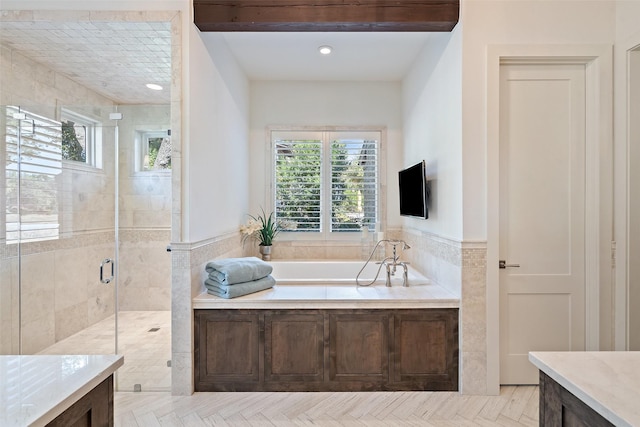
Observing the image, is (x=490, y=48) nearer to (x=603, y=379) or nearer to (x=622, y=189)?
(x=622, y=189)

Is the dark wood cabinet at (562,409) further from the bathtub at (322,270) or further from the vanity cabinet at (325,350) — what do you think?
the bathtub at (322,270)

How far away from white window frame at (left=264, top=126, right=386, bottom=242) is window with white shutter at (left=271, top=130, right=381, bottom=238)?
0.01m

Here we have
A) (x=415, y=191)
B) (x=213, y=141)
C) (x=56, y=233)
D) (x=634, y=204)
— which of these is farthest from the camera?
(x=415, y=191)

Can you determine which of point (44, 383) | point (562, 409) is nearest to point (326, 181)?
point (562, 409)

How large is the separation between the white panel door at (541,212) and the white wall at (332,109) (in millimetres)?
1704

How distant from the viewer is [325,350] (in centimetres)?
245

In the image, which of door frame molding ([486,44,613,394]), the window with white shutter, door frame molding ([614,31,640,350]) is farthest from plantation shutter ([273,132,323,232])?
door frame molding ([614,31,640,350])

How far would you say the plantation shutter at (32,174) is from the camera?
2740 mm

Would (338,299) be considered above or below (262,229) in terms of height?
below

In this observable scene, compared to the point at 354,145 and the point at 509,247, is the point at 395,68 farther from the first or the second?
the point at 509,247

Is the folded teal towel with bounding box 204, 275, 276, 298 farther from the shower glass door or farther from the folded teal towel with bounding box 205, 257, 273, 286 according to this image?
the shower glass door

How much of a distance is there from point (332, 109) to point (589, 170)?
2.63 metres

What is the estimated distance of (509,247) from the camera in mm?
2504

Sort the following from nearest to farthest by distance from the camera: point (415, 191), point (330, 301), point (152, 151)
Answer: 1. point (330, 301)
2. point (415, 191)
3. point (152, 151)
